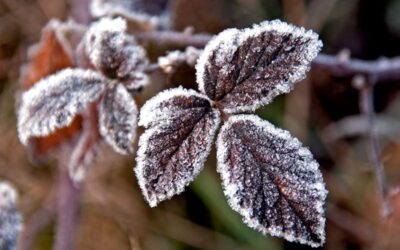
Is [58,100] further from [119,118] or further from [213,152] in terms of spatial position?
[213,152]

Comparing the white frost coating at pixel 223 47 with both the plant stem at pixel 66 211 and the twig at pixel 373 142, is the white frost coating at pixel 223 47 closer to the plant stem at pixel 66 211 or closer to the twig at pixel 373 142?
the twig at pixel 373 142

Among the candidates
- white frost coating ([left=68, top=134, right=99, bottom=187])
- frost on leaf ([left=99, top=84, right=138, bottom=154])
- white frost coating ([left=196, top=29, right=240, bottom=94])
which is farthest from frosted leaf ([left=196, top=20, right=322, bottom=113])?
white frost coating ([left=68, top=134, right=99, bottom=187])

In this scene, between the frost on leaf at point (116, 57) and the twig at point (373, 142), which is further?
the twig at point (373, 142)

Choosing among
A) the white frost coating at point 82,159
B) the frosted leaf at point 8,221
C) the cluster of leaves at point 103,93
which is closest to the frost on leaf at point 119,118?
the cluster of leaves at point 103,93

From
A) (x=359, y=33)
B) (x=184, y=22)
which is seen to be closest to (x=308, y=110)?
(x=359, y=33)

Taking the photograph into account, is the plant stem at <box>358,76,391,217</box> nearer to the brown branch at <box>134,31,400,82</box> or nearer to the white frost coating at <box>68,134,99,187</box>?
the brown branch at <box>134,31,400,82</box>

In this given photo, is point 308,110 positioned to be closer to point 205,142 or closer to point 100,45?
point 100,45
